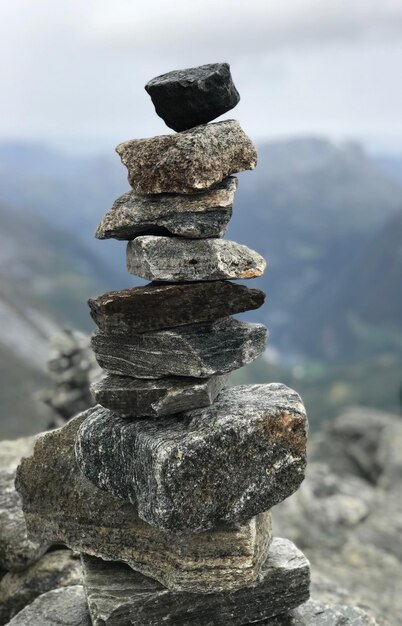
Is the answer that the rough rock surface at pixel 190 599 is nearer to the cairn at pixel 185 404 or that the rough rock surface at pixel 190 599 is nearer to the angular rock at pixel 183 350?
the cairn at pixel 185 404

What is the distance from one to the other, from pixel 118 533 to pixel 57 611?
2903 millimetres

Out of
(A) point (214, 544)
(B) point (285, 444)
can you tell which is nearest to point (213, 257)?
(B) point (285, 444)

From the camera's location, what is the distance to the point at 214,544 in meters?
14.1

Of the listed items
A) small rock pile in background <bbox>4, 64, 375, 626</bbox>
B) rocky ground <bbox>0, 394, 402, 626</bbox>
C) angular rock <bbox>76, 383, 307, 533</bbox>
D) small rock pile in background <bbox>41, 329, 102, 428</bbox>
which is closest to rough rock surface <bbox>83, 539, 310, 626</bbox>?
small rock pile in background <bbox>4, 64, 375, 626</bbox>

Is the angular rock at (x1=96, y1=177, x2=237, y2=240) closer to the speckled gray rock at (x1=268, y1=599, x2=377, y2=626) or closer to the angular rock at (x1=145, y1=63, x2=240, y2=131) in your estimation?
the angular rock at (x1=145, y1=63, x2=240, y2=131)

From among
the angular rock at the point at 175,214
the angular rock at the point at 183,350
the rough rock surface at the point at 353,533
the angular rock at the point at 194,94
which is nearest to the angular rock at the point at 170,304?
the angular rock at the point at 183,350

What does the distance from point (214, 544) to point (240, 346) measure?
3.52m

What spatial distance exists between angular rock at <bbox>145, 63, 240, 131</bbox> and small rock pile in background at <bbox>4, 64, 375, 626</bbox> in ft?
0.09

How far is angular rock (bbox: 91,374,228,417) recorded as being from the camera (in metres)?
14.0

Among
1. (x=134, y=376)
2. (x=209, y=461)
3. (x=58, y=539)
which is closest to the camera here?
(x=209, y=461)

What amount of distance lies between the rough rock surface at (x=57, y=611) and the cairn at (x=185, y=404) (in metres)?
1.59

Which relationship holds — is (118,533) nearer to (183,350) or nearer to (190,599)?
(190,599)

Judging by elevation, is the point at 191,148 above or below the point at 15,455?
above

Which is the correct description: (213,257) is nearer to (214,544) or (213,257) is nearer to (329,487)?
(214,544)
